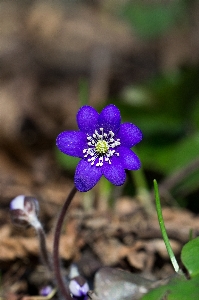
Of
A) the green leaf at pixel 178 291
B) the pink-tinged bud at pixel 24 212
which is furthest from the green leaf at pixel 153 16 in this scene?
the green leaf at pixel 178 291

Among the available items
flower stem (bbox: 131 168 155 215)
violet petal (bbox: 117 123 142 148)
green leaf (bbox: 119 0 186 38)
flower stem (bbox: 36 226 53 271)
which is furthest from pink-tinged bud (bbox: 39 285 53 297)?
green leaf (bbox: 119 0 186 38)

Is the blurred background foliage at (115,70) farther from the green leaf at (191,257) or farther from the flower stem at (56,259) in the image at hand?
the green leaf at (191,257)

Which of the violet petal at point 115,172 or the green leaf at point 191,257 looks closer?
the green leaf at point 191,257

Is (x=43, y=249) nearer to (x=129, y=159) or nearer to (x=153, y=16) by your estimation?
(x=129, y=159)

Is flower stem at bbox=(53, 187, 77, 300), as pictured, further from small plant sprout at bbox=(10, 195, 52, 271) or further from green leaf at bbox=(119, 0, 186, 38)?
green leaf at bbox=(119, 0, 186, 38)

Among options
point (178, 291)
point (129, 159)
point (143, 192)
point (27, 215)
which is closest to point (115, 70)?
point (143, 192)
